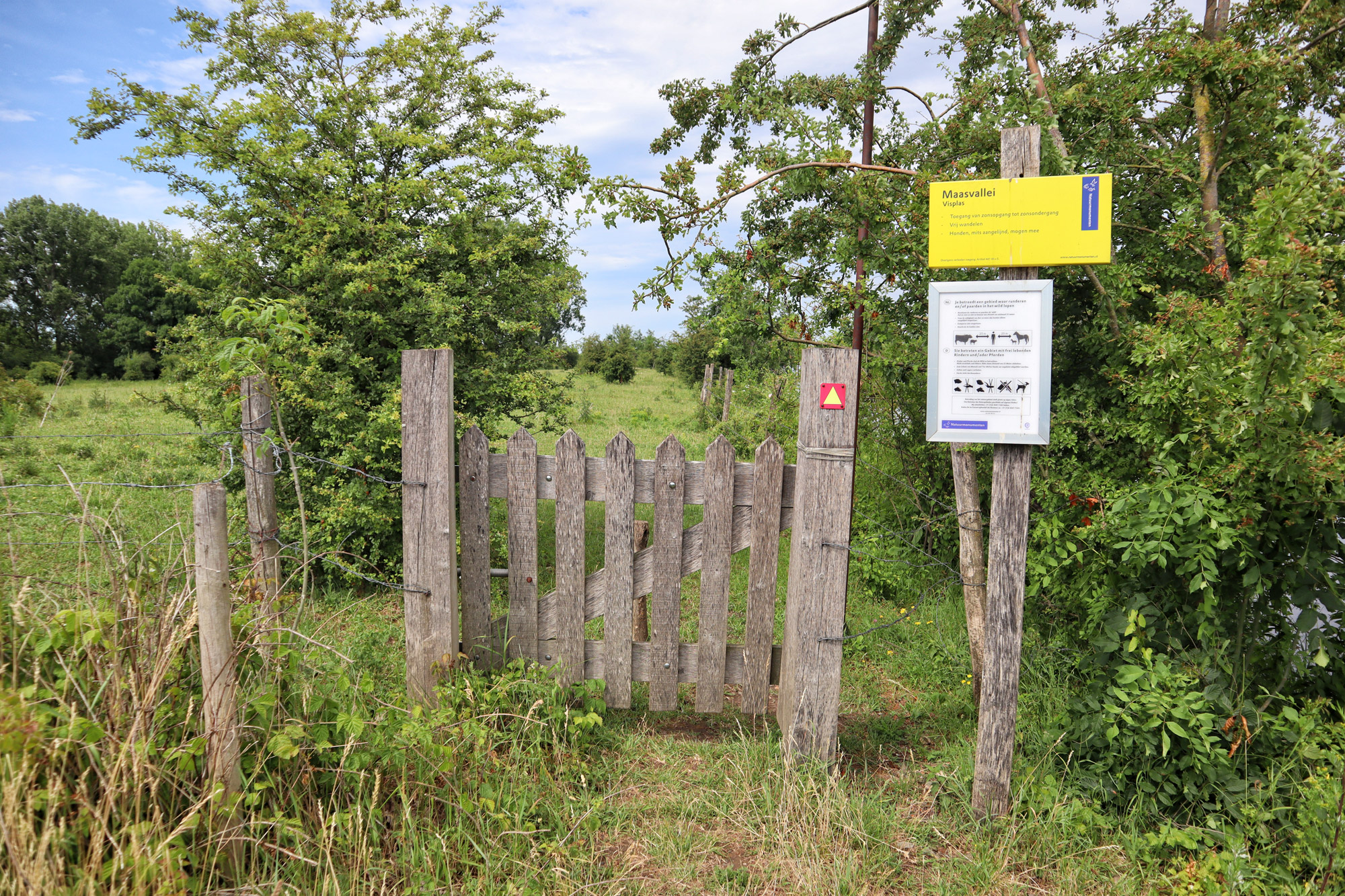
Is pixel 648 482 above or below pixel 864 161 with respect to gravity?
below

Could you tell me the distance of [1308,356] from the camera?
2.34 metres

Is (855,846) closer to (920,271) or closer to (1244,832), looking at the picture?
(1244,832)

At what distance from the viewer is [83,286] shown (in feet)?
144

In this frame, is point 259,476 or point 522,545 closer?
point 522,545

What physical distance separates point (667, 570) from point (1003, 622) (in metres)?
1.57

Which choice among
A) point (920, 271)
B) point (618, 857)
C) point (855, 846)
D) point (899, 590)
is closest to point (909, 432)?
point (899, 590)

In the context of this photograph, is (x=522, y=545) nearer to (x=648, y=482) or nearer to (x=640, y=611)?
(x=648, y=482)

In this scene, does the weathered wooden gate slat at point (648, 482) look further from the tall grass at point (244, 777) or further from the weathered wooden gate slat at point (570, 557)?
the tall grass at point (244, 777)

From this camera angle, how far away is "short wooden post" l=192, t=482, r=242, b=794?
2.35 metres

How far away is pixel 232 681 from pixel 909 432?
4814 millimetres

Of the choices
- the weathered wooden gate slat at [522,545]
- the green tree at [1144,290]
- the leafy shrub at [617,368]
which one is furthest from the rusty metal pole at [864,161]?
the leafy shrub at [617,368]

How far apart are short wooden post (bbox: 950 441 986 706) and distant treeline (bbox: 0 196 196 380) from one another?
4206 centimetres

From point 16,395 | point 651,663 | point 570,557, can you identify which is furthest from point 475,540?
point 16,395

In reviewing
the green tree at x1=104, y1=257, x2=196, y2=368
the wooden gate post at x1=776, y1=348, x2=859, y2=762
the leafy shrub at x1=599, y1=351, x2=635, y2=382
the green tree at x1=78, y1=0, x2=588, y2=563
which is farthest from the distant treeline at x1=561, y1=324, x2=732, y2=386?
the green tree at x1=104, y1=257, x2=196, y2=368
